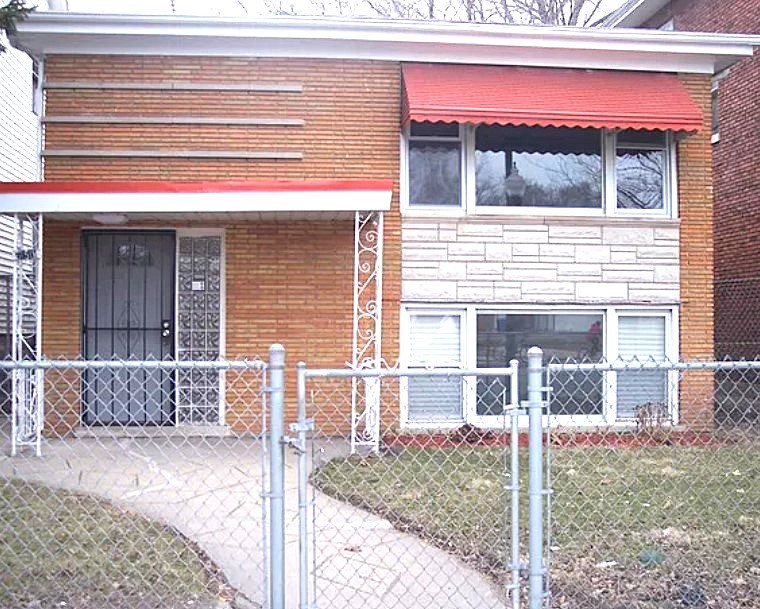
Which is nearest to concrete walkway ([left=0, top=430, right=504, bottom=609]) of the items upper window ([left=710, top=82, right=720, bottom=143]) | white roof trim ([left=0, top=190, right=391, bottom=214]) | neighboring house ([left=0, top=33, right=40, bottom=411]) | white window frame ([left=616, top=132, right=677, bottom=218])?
white roof trim ([left=0, top=190, right=391, bottom=214])

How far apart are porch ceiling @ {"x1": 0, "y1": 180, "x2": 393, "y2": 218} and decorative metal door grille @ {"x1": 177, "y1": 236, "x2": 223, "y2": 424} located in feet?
4.02

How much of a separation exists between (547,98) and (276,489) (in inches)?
304

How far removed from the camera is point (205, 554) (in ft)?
17.9

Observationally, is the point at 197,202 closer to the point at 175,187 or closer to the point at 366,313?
the point at 175,187

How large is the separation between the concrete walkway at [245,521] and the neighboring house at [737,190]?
9.11m

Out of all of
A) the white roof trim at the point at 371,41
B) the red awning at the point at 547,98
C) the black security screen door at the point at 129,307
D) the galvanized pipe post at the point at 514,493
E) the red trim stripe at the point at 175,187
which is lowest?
the galvanized pipe post at the point at 514,493

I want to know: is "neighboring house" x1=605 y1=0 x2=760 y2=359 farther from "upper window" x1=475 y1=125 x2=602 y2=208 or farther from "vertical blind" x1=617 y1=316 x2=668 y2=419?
"upper window" x1=475 y1=125 x2=602 y2=208

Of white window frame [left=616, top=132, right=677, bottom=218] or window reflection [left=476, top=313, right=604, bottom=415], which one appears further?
white window frame [left=616, top=132, right=677, bottom=218]

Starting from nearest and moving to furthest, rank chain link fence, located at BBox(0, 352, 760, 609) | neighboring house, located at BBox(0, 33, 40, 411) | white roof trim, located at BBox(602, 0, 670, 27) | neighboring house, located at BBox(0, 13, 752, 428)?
chain link fence, located at BBox(0, 352, 760, 609), neighboring house, located at BBox(0, 13, 752, 428), neighboring house, located at BBox(0, 33, 40, 411), white roof trim, located at BBox(602, 0, 670, 27)

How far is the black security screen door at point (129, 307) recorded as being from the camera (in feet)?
33.3

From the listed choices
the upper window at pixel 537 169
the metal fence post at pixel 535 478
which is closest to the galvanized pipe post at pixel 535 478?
the metal fence post at pixel 535 478

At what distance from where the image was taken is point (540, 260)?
10.4m

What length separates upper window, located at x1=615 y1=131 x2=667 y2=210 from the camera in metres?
10.8

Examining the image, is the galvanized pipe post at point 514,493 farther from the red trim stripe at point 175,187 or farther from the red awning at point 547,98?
the red awning at point 547,98
